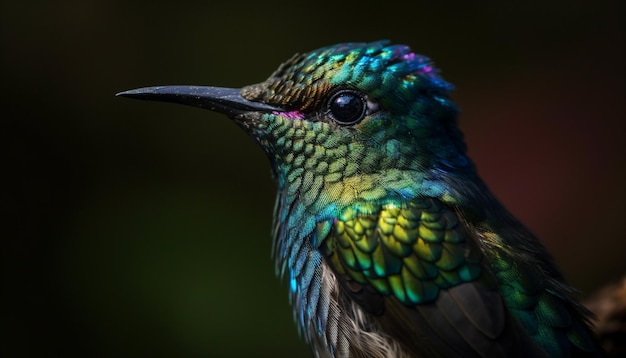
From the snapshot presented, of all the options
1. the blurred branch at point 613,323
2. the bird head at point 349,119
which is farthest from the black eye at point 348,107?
the blurred branch at point 613,323

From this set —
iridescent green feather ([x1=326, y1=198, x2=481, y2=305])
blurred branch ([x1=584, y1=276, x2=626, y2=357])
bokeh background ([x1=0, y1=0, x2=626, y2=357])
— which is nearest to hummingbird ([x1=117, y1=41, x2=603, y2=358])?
iridescent green feather ([x1=326, y1=198, x2=481, y2=305])

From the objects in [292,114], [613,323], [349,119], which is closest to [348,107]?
[349,119]

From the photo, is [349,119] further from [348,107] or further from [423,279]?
[423,279]

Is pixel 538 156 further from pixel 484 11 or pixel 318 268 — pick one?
pixel 318 268

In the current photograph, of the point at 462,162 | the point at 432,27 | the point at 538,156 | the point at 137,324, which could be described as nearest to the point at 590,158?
the point at 538,156

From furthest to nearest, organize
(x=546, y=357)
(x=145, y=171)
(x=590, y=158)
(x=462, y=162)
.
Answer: (x=590, y=158) → (x=145, y=171) → (x=462, y=162) → (x=546, y=357)

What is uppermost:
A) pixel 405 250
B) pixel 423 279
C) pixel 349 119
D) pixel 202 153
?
pixel 202 153
